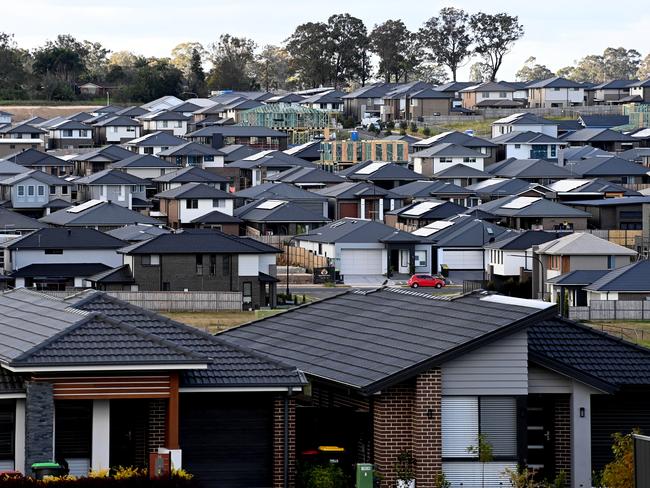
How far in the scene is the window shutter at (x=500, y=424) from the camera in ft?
73.5

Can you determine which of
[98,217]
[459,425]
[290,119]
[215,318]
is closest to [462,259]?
[98,217]

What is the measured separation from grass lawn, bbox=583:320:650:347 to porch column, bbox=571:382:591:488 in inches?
898

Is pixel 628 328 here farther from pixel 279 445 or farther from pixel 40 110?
pixel 40 110

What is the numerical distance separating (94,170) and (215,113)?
98.1 ft

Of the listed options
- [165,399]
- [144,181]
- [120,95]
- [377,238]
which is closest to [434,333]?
[165,399]

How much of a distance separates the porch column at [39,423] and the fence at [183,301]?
34.3 m

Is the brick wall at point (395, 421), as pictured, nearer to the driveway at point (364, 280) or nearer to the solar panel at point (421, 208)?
the driveway at point (364, 280)

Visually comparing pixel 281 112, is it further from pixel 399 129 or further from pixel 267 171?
pixel 267 171

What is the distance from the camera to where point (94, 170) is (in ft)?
357

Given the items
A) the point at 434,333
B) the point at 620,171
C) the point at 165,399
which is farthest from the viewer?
the point at 620,171

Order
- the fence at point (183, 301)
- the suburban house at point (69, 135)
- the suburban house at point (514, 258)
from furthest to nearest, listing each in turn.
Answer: the suburban house at point (69, 135) → the suburban house at point (514, 258) → the fence at point (183, 301)

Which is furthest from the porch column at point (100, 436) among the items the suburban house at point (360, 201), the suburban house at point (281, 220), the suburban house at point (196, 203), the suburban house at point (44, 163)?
the suburban house at point (44, 163)

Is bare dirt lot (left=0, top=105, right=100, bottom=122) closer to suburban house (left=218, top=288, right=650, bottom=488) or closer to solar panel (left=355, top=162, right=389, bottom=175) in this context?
solar panel (left=355, top=162, right=389, bottom=175)

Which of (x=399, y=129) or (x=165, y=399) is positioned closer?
(x=165, y=399)
